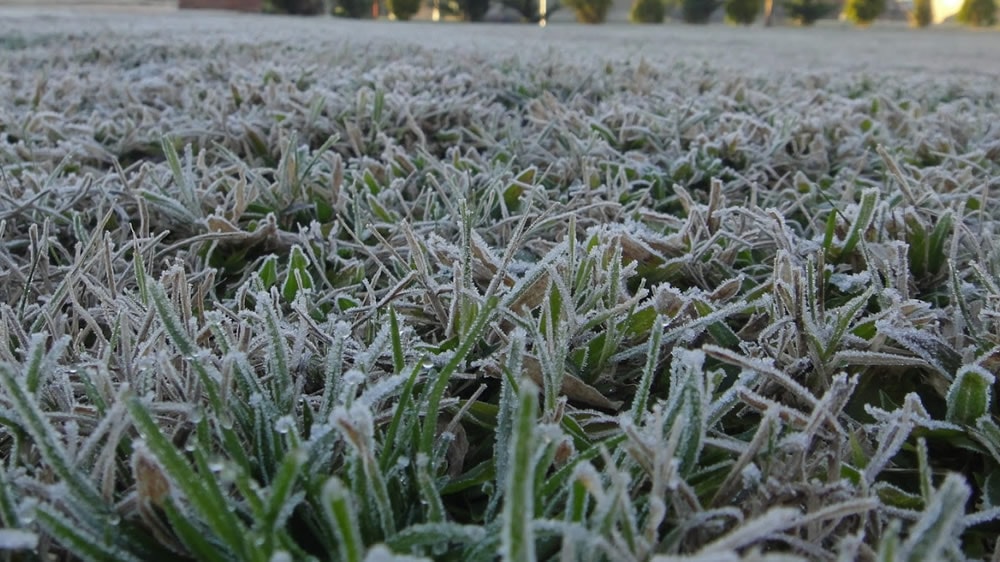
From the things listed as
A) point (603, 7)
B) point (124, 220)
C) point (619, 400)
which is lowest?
point (619, 400)

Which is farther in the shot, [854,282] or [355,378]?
[854,282]

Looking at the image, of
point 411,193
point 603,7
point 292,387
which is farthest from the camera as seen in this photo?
point 603,7

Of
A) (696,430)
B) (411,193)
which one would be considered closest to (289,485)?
(696,430)

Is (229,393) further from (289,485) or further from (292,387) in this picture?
(289,485)

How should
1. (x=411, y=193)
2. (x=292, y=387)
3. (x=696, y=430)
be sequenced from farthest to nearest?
(x=411, y=193) < (x=292, y=387) < (x=696, y=430)

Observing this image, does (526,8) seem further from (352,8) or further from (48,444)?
(48,444)

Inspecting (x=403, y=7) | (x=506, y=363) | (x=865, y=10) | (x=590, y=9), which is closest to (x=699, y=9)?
(x=590, y=9)
